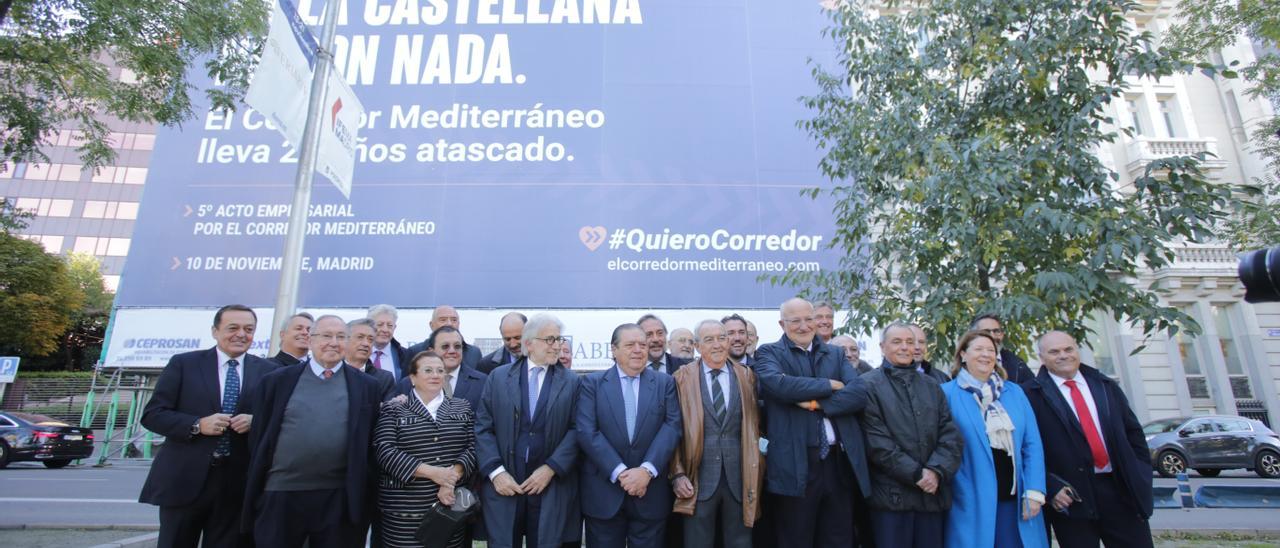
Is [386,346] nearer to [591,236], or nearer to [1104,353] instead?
[591,236]

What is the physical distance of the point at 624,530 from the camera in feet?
11.3

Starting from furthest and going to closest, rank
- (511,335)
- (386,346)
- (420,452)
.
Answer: (386,346)
(511,335)
(420,452)

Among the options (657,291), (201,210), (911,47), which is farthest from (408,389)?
(201,210)

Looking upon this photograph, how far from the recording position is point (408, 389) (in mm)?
3582

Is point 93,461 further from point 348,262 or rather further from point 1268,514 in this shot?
point 1268,514

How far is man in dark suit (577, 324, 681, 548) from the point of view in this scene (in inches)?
133

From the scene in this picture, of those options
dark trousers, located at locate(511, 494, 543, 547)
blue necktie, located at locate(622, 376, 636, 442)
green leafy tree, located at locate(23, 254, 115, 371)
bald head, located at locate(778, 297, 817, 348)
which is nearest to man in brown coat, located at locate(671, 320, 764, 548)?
blue necktie, located at locate(622, 376, 636, 442)

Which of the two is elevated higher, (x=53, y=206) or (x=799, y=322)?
(x=53, y=206)

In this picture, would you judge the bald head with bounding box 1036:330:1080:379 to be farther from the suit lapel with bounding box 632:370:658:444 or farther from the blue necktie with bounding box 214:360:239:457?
the blue necktie with bounding box 214:360:239:457

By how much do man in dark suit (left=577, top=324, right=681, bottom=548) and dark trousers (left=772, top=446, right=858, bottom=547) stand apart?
666 mm

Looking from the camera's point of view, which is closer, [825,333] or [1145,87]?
[825,333]

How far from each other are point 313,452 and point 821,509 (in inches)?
108

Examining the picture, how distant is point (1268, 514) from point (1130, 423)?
5.94 m

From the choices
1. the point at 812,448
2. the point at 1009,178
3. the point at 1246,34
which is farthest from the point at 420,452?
the point at 1246,34
